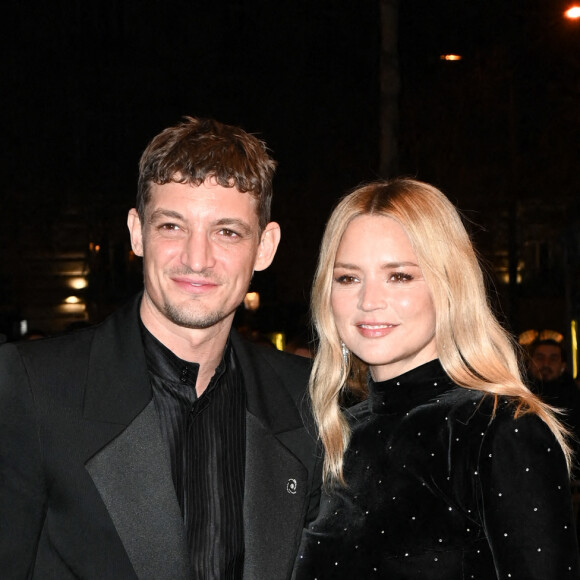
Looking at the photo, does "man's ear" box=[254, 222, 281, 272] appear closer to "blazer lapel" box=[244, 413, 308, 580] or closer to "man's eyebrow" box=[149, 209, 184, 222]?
"man's eyebrow" box=[149, 209, 184, 222]

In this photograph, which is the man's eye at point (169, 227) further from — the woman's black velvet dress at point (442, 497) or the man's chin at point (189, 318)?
the woman's black velvet dress at point (442, 497)

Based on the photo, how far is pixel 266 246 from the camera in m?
3.62

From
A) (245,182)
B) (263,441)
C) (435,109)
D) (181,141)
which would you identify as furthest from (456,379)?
(435,109)

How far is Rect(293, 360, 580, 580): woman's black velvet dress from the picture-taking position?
2.73 meters

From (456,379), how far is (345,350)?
2.11 feet

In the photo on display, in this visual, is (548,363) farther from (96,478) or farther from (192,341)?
(96,478)

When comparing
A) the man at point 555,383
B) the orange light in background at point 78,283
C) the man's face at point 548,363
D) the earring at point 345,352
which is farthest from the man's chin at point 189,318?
the orange light in background at point 78,283

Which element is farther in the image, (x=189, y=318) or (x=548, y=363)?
(x=548, y=363)

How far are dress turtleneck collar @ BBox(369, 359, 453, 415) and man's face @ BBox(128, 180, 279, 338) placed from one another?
661 millimetres

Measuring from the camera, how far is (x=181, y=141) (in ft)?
11.2

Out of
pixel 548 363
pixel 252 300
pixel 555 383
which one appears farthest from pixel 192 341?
pixel 252 300

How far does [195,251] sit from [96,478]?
86cm

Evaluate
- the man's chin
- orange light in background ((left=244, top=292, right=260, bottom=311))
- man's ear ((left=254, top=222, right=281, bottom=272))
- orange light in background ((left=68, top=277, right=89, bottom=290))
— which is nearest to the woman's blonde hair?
man's ear ((left=254, top=222, right=281, bottom=272))

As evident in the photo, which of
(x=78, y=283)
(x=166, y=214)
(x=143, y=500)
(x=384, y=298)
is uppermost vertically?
(x=166, y=214)
